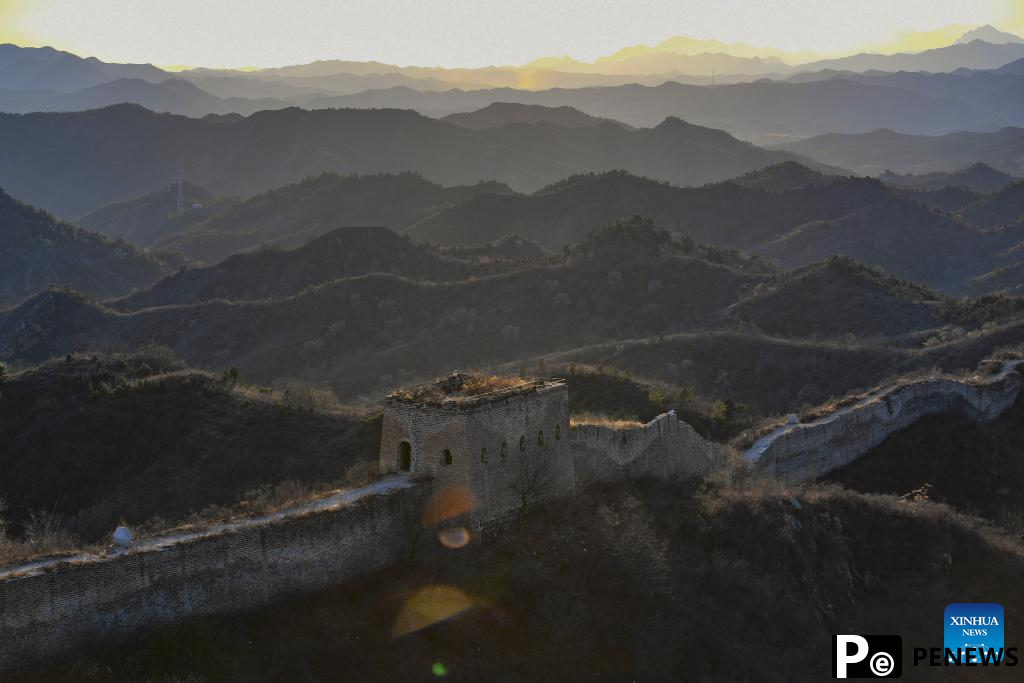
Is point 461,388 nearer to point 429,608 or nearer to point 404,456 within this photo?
point 404,456

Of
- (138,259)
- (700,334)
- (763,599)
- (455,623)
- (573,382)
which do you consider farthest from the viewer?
(138,259)

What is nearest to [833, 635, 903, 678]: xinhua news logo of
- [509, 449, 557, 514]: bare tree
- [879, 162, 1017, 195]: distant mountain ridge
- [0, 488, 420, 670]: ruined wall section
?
[509, 449, 557, 514]: bare tree

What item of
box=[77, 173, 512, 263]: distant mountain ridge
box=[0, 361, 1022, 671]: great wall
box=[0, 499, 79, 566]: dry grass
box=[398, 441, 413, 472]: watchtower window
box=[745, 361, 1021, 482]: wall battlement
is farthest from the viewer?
box=[77, 173, 512, 263]: distant mountain ridge

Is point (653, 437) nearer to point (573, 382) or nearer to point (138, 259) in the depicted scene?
point (573, 382)

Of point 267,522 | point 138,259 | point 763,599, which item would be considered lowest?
point 138,259

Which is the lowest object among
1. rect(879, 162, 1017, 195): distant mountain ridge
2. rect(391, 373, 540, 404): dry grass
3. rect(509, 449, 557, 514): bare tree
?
rect(879, 162, 1017, 195): distant mountain ridge

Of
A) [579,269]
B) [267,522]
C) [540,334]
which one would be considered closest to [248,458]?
[267,522]

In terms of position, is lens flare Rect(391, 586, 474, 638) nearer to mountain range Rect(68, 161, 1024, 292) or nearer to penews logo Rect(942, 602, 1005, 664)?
penews logo Rect(942, 602, 1005, 664)
